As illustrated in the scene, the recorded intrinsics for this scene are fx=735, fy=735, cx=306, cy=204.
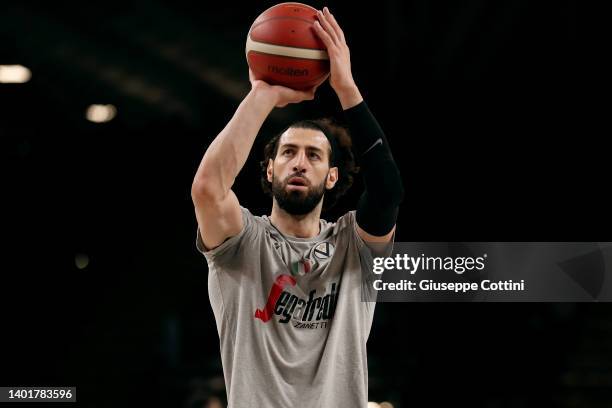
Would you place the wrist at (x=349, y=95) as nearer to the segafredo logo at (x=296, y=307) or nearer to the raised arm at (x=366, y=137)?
the raised arm at (x=366, y=137)

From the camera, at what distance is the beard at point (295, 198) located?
7.89 ft

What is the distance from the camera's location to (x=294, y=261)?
2.38 m

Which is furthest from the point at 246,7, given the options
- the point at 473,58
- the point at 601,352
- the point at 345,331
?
the point at 601,352

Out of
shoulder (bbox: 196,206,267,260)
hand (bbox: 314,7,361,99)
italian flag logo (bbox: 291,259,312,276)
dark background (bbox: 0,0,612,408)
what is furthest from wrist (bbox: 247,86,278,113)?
dark background (bbox: 0,0,612,408)

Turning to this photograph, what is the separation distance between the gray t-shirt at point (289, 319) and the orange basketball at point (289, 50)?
46 centimetres

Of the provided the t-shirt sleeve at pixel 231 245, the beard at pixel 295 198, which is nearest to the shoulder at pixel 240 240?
the t-shirt sleeve at pixel 231 245

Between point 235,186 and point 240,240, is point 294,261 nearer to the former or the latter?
point 240,240

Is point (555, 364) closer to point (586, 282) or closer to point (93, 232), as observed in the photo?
point (586, 282)

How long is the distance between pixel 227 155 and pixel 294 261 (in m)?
0.45

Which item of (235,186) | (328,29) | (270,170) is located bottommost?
(270,170)

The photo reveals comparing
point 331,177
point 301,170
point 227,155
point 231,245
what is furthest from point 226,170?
point 331,177

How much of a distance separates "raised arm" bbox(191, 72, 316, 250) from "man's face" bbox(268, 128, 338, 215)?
21 cm

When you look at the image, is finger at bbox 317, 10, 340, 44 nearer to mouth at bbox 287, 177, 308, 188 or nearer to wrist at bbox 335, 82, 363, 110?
wrist at bbox 335, 82, 363, 110

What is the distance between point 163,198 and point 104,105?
3.90 ft
